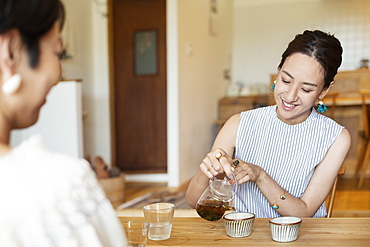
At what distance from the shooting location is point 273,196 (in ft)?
4.64

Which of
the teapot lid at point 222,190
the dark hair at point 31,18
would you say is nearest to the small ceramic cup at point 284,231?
the teapot lid at point 222,190

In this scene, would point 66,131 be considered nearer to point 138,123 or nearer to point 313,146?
point 138,123

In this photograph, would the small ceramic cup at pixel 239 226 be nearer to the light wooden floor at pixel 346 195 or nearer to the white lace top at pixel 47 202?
the white lace top at pixel 47 202

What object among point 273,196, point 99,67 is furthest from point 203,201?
point 99,67

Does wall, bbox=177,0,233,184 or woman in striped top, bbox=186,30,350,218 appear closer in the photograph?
woman in striped top, bbox=186,30,350,218

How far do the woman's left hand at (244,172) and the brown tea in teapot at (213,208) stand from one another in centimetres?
13

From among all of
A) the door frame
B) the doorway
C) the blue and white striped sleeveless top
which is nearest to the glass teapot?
the blue and white striped sleeveless top

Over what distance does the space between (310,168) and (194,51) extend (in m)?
3.50

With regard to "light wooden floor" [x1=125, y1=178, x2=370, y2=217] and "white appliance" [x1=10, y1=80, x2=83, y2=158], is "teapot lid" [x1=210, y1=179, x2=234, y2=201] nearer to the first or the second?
"light wooden floor" [x1=125, y1=178, x2=370, y2=217]

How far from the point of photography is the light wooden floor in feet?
11.7

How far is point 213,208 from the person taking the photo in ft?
3.86

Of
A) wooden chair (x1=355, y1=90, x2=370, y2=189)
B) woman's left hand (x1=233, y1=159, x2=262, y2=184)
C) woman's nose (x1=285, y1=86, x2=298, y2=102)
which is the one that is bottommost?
wooden chair (x1=355, y1=90, x2=370, y2=189)

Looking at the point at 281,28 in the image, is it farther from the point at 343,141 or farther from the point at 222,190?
the point at 222,190

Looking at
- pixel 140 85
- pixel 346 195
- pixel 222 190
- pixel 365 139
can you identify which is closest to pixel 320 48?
pixel 222 190
